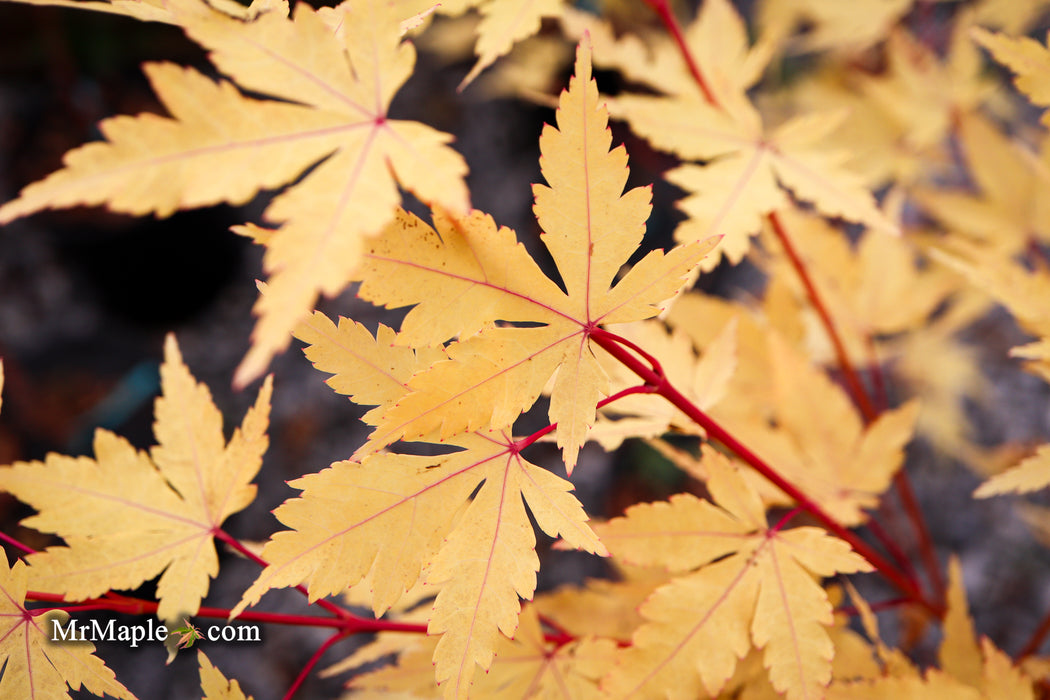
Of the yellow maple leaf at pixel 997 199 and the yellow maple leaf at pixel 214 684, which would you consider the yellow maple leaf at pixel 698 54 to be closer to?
the yellow maple leaf at pixel 997 199

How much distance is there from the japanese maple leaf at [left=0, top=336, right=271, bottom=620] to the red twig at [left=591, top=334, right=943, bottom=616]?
31 cm

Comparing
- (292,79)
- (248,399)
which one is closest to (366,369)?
(292,79)

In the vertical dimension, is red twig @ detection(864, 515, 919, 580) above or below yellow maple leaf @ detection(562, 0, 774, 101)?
below

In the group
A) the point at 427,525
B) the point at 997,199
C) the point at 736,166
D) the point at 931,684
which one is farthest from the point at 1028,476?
the point at 997,199

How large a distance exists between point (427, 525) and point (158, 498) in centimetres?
30

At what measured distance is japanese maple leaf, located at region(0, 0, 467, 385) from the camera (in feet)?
1.15

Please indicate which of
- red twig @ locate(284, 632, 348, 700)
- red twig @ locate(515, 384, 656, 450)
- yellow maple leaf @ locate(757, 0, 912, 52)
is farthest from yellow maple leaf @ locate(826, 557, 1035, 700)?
yellow maple leaf @ locate(757, 0, 912, 52)

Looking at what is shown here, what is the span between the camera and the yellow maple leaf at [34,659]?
1.70 ft

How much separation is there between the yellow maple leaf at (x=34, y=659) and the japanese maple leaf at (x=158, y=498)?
3 centimetres

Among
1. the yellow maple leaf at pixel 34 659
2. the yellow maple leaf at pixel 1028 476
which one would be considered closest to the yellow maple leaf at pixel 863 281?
the yellow maple leaf at pixel 1028 476

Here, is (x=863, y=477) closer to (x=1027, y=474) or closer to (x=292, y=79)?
(x=1027, y=474)

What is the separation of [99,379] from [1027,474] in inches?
97.5

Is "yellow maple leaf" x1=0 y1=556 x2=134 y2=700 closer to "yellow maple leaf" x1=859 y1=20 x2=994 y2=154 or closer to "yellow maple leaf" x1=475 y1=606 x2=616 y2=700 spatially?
"yellow maple leaf" x1=475 y1=606 x2=616 y2=700

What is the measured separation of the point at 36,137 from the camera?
2.46 metres
